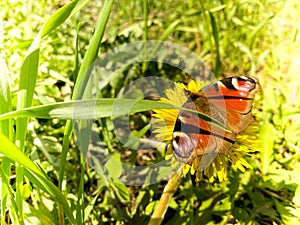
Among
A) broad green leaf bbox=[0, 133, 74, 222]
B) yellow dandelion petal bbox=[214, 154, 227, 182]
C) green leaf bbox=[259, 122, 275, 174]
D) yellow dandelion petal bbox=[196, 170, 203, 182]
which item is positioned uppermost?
broad green leaf bbox=[0, 133, 74, 222]

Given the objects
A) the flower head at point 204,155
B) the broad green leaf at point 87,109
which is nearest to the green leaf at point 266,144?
the flower head at point 204,155

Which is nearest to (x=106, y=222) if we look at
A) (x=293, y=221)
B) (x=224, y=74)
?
(x=293, y=221)

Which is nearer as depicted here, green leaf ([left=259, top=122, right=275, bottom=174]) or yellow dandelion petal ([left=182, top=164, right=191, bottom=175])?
yellow dandelion petal ([left=182, top=164, right=191, bottom=175])

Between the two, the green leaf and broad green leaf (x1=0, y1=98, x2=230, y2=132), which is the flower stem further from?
the green leaf

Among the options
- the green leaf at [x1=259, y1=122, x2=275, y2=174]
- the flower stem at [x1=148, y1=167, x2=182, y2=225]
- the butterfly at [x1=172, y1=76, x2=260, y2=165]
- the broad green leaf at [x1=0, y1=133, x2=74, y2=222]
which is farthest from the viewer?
the green leaf at [x1=259, y1=122, x2=275, y2=174]

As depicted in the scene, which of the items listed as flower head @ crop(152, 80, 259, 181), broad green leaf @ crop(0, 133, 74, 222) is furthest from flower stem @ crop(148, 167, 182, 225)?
broad green leaf @ crop(0, 133, 74, 222)

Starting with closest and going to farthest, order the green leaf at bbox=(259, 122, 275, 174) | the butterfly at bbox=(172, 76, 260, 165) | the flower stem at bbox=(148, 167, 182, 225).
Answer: the butterfly at bbox=(172, 76, 260, 165) → the flower stem at bbox=(148, 167, 182, 225) → the green leaf at bbox=(259, 122, 275, 174)

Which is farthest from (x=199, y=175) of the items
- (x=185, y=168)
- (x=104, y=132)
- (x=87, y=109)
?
(x=104, y=132)

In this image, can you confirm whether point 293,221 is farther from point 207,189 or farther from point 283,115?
point 283,115
